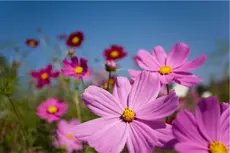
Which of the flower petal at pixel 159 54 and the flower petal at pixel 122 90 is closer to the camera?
the flower petal at pixel 122 90

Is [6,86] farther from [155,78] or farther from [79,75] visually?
[155,78]

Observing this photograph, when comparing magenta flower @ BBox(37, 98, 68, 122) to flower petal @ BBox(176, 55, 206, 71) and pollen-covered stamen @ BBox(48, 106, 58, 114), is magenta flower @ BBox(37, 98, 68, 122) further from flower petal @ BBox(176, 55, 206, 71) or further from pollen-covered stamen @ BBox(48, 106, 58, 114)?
flower petal @ BBox(176, 55, 206, 71)

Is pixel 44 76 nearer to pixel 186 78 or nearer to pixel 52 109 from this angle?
pixel 52 109

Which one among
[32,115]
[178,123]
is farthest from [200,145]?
[32,115]

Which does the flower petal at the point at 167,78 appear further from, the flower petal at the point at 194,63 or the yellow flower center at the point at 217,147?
the yellow flower center at the point at 217,147

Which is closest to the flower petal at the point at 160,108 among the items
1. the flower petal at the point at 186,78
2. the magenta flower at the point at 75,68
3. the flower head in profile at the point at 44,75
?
the flower petal at the point at 186,78

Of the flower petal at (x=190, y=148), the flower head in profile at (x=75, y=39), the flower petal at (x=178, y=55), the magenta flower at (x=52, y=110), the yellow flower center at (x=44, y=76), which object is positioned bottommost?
the magenta flower at (x=52, y=110)

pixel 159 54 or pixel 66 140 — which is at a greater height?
pixel 159 54

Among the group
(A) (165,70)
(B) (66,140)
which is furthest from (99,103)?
(B) (66,140)
